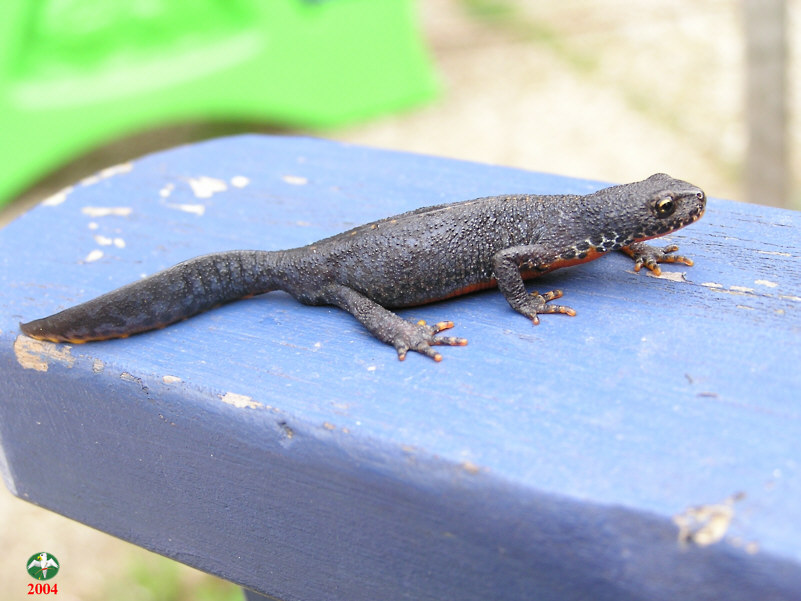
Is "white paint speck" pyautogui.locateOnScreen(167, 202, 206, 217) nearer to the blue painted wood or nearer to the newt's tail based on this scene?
the blue painted wood

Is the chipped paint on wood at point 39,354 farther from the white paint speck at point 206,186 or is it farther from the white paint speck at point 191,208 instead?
the white paint speck at point 206,186

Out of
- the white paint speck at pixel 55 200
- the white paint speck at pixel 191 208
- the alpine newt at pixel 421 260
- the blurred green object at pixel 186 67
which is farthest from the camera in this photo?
A: the blurred green object at pixel 186 67

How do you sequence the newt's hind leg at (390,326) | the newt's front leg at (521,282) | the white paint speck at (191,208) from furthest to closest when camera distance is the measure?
the white paint speck at (191,208) → the newt's front leg at (521,282) → the newt's hind leg at (390,326)

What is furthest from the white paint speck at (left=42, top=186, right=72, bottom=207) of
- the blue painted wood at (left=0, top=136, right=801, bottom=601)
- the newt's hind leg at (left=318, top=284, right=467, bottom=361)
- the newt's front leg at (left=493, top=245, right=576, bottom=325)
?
the newt's front leg at (left=493, top=245, right=576, bottom=325)

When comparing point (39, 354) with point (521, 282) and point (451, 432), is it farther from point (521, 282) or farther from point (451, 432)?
point (521, 282)

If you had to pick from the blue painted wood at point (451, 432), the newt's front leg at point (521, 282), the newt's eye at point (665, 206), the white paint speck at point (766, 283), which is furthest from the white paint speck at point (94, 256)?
the white paint speck at point (766, 283)

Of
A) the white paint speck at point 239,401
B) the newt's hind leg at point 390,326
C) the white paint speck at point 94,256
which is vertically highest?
the white paint speck at point 94,256

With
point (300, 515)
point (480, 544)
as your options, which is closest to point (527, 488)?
point (480, 544)

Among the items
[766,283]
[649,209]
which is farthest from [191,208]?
[766,283]

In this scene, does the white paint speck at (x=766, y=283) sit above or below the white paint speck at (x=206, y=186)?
below
